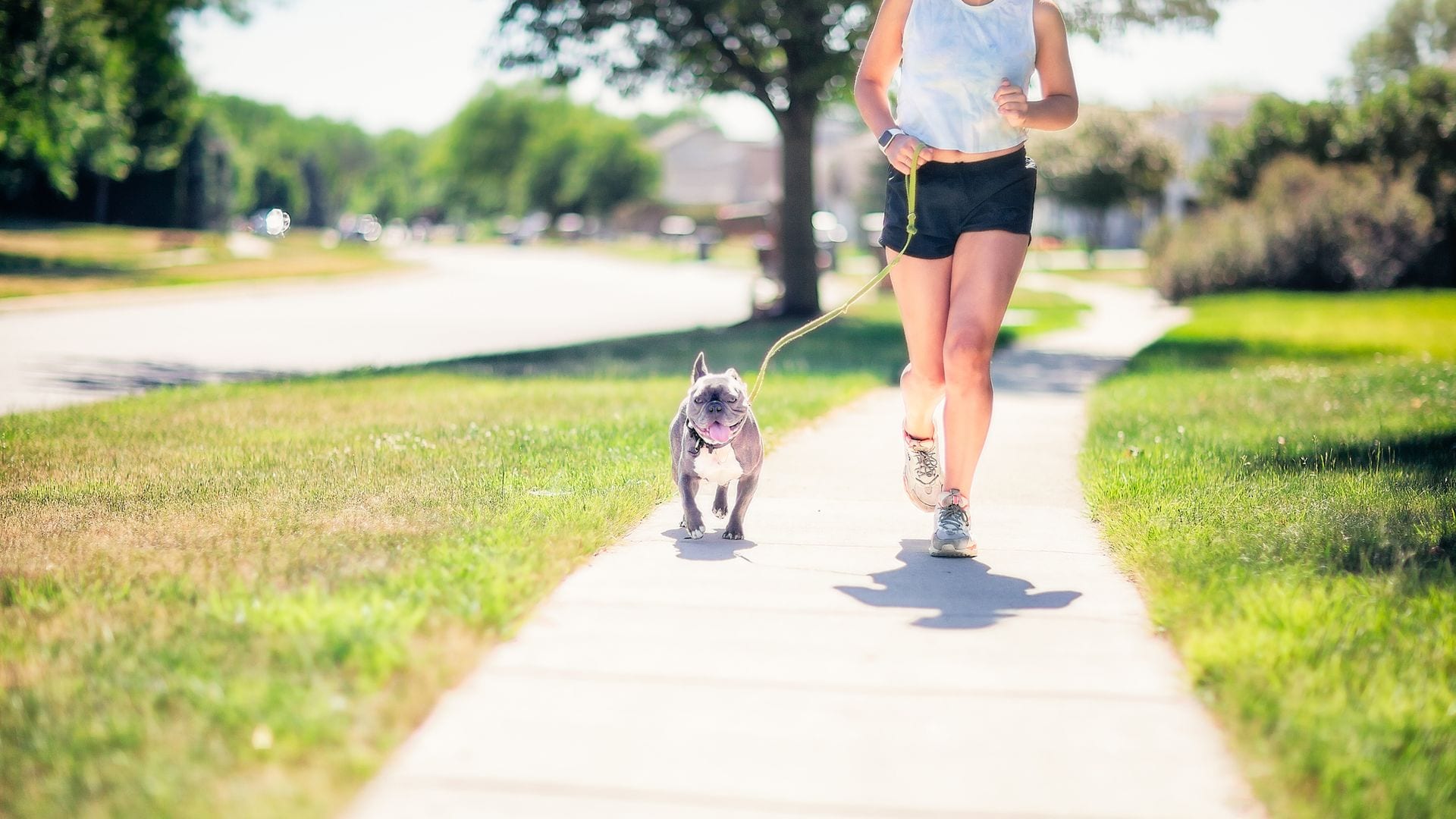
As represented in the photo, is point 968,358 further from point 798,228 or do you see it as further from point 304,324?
point 304,324

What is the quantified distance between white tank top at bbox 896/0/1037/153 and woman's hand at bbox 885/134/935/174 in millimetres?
38

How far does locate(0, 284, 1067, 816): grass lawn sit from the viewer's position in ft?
9.32

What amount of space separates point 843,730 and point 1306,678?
1.21m

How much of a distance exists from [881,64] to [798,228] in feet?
45.1

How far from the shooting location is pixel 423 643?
3541mm

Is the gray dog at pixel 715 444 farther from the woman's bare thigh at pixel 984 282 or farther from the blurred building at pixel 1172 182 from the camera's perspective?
the blurred building at pixel 1172 182

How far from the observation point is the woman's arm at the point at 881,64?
208 inches

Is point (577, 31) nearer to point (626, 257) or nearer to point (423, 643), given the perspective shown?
point (423, 643)

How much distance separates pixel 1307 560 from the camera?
4523 mm

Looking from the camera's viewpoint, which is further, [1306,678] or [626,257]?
[626,257]

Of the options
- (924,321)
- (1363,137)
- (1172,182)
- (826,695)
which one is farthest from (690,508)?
(1172,182)

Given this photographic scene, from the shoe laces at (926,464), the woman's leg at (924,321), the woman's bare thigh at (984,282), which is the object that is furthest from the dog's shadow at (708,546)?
the woman's bare thigh at (984,282)

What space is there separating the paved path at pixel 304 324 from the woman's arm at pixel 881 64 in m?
7.54

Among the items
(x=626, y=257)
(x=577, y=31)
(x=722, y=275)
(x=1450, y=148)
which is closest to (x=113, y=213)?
(x=626, y=257)
